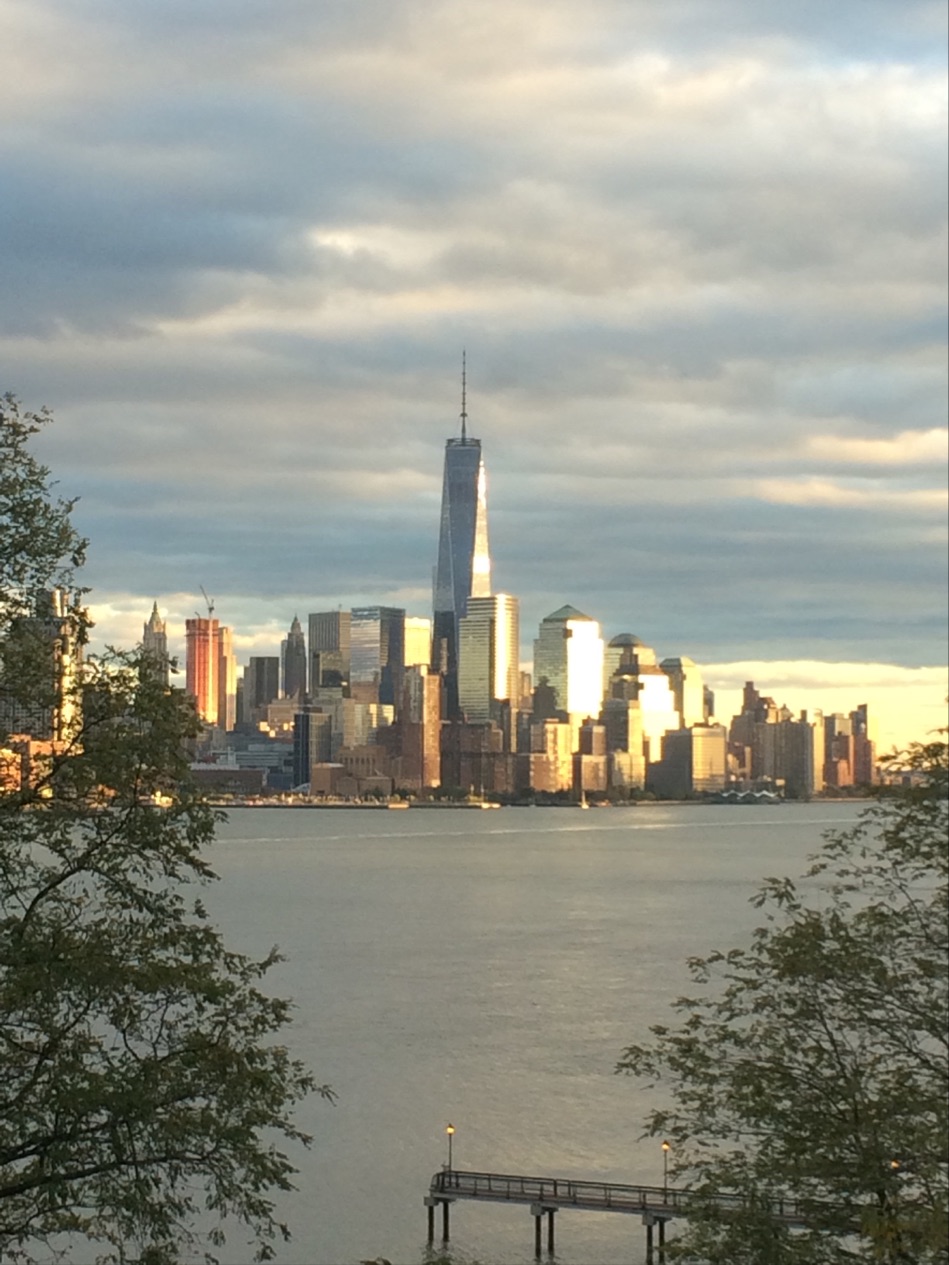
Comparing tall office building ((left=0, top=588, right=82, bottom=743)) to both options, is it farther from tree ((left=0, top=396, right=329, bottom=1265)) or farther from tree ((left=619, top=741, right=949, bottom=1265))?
tree ((left=619, top=741, right=949, bottom=1265))

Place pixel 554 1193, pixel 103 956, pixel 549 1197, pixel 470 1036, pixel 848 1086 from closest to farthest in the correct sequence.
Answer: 1. pixel 103 956
2. pixel 848 1086
3. pixel 549 1197
4. pixel 554 1193
5. pixel 470 1036

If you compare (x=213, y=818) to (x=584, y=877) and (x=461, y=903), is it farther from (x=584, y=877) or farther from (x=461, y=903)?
(x=584, y=877)

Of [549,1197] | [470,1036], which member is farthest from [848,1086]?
[470,1036]

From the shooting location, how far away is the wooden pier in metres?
39.3

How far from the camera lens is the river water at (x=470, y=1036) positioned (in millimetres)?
41875

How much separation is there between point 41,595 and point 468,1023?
56.1m

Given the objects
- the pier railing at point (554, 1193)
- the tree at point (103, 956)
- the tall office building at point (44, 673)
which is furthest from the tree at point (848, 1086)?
the pier railing at point (554, 1193)

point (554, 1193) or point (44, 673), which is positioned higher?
point (44, 673)

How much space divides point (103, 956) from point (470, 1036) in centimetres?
5355

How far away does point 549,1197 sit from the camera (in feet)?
130

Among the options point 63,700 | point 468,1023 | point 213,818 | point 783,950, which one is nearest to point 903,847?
point 783,950

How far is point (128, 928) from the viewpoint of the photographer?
1273 cm

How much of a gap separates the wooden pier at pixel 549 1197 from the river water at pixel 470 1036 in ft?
2.00

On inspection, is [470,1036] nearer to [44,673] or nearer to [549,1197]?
[549,1197]
